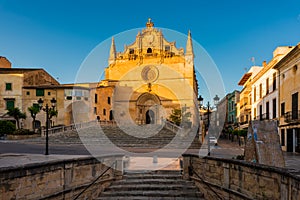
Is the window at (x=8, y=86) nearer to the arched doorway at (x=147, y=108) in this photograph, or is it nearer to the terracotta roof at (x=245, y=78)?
the arched doorway at (x=147, y=108)

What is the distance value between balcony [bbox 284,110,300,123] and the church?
18.9 metres

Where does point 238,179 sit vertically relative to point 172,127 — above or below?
below

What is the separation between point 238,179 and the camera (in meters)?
7.40

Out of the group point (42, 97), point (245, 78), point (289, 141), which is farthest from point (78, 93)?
point (245, 78)

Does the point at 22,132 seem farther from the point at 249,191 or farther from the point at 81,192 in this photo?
the point at 249,191

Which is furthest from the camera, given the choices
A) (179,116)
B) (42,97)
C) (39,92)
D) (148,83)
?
(148,83)

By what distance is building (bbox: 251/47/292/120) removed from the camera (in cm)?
2502

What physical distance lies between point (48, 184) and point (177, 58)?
36280 millimetres

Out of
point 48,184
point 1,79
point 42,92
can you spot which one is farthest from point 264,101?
point 1,79

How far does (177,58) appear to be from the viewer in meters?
42.0

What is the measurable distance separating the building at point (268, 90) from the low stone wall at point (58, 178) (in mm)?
19286

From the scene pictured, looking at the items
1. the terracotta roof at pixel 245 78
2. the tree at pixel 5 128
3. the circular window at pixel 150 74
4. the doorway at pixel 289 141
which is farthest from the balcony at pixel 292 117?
the tree at pixel 5 128

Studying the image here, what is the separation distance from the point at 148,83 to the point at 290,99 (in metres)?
23.3

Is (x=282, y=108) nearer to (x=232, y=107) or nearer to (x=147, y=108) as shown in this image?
(x=147, y=108)
